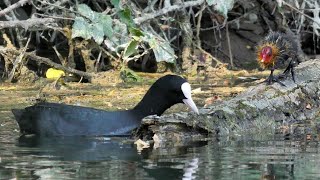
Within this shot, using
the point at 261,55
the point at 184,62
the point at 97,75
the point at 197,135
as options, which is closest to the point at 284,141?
the point at 197,135

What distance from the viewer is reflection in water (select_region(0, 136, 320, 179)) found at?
222 inches

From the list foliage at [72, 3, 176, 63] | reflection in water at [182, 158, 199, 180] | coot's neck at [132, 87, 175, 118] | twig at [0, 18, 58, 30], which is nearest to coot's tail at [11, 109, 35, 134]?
coot's neck at [132, 87, 175, 118]

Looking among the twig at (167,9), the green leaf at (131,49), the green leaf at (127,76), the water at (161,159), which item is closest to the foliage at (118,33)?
the green leaf at (131,49)

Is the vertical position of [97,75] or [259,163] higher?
[97,75]

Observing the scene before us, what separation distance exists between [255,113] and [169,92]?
82 centimetres

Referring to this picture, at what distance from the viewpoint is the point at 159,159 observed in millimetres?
6293

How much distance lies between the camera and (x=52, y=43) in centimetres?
1366

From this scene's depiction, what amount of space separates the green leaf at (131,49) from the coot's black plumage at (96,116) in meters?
3.21

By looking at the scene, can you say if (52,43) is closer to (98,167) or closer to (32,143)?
(32,143)

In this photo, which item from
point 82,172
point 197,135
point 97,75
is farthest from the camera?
point 97,75

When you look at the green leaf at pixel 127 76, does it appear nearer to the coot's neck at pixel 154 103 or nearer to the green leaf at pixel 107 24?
the green leaf at pixel 107 24

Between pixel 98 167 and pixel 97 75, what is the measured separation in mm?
6150

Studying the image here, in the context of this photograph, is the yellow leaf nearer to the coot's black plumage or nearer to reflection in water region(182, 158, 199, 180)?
the coot's black plumage

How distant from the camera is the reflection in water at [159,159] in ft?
18.5
